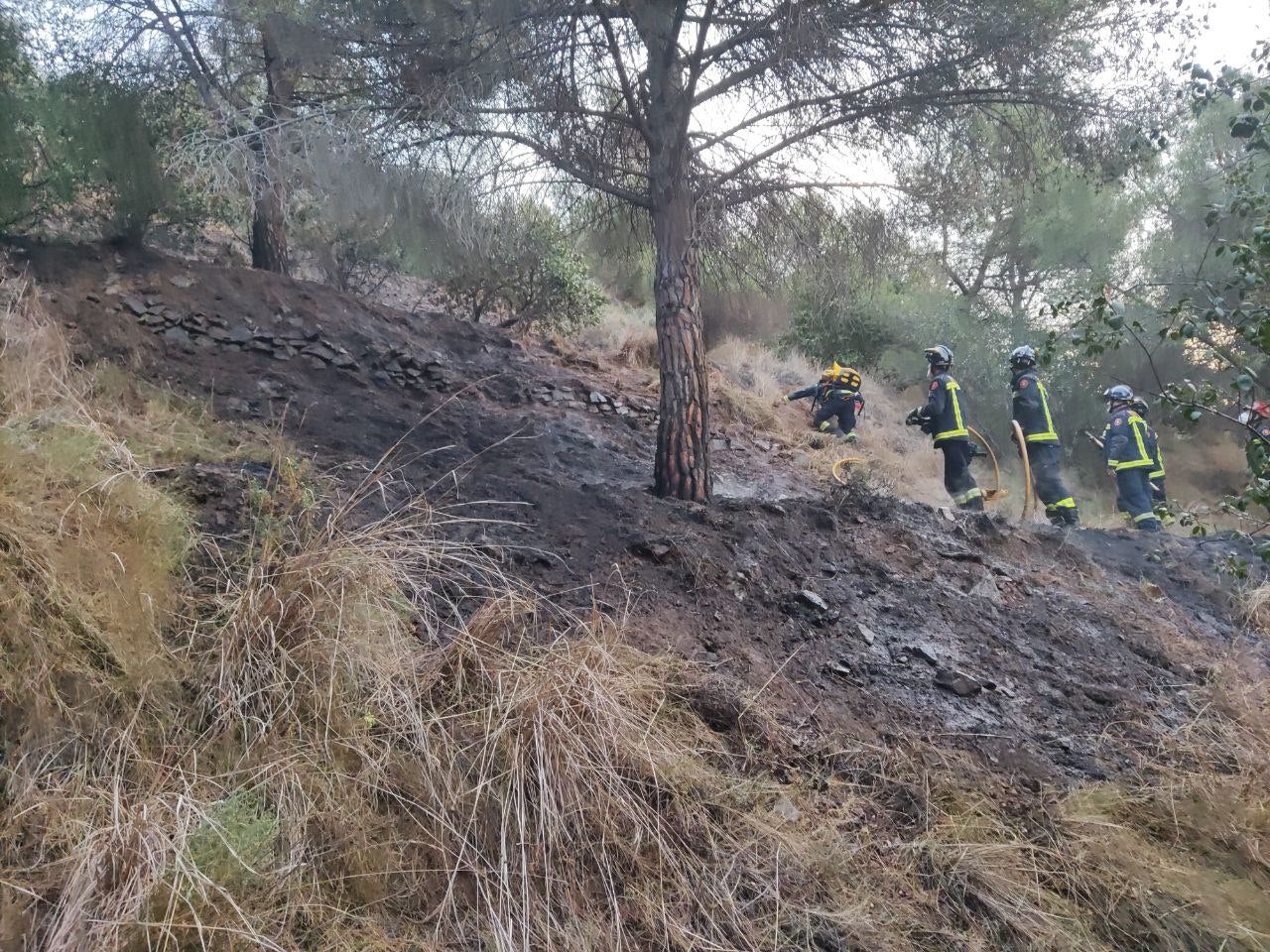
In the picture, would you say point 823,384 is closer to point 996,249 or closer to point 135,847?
point 996,249

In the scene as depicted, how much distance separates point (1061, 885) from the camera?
2.82 m

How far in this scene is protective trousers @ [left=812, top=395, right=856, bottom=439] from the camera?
33.8 ft

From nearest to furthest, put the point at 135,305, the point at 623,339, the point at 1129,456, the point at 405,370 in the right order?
the point at 135,305
the point at 405,370
the point at 1129,456
the point at 623,339

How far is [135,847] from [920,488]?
8662 millimetres

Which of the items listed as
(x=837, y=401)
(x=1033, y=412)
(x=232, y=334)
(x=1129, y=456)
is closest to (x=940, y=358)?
(x=1033, y=412)

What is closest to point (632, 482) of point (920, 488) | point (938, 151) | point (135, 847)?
point (938, 151)

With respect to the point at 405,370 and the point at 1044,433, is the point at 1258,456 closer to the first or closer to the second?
the point at 1044,433

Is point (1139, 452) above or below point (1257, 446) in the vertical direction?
below

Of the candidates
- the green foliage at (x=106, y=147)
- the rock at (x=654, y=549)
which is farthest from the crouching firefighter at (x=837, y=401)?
the green foliage at (x=106, y=147)

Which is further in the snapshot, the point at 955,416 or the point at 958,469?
the point at 958,469

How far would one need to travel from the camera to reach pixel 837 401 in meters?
10.3

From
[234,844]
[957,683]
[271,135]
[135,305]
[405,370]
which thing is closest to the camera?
[234,844]

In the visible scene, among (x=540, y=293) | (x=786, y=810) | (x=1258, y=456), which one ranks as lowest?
(x=786, y=810)

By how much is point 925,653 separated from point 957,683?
277 millimetres
